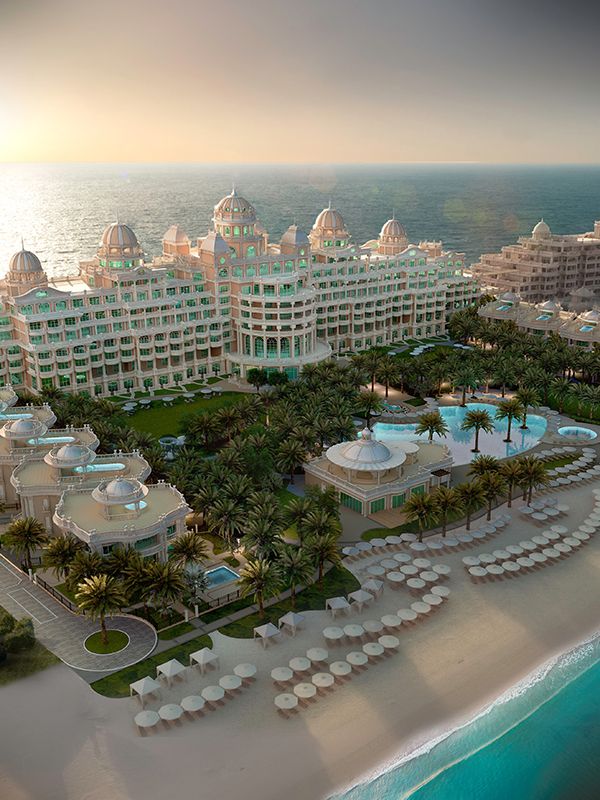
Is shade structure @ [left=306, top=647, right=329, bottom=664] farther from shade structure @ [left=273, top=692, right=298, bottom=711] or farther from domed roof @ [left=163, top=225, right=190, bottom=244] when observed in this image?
domed roof @ [left=163, top=225, right=190, bottom=244]

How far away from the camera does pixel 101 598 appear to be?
52938 mm

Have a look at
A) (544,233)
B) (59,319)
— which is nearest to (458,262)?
(544,233)

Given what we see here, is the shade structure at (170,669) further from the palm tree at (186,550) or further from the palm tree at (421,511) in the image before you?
the palm tree at (421,511)

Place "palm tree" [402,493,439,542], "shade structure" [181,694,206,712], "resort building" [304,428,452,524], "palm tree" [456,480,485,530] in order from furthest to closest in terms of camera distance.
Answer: "resort building" [304,428,452,524], "palm tree" [456,480,485,530], "palm tree" [402,493,439,542], "shade structure" [181,694,206,712]

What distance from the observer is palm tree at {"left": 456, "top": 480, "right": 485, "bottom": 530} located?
6900cm

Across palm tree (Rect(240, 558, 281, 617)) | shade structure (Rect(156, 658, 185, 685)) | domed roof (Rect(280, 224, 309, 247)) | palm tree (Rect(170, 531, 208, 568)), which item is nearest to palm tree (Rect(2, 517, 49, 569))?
palm tree (Rect(170, 531, 208, 568))

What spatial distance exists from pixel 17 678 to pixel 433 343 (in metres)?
96.9

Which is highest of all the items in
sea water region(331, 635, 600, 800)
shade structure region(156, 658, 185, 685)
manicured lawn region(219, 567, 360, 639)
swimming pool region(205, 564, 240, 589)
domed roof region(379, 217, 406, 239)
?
domed roof region(379, 217, 406, 239)

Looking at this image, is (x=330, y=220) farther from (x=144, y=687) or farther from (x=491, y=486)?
(x=144, y=687)

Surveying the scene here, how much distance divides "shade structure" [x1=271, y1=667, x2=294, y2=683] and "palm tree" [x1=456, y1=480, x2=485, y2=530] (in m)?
25.1

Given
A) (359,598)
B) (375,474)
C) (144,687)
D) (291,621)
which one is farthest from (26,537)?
(375,474)

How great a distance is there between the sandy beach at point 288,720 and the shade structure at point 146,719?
65 cm

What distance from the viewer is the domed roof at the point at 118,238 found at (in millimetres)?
112062

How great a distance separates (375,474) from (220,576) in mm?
20050
